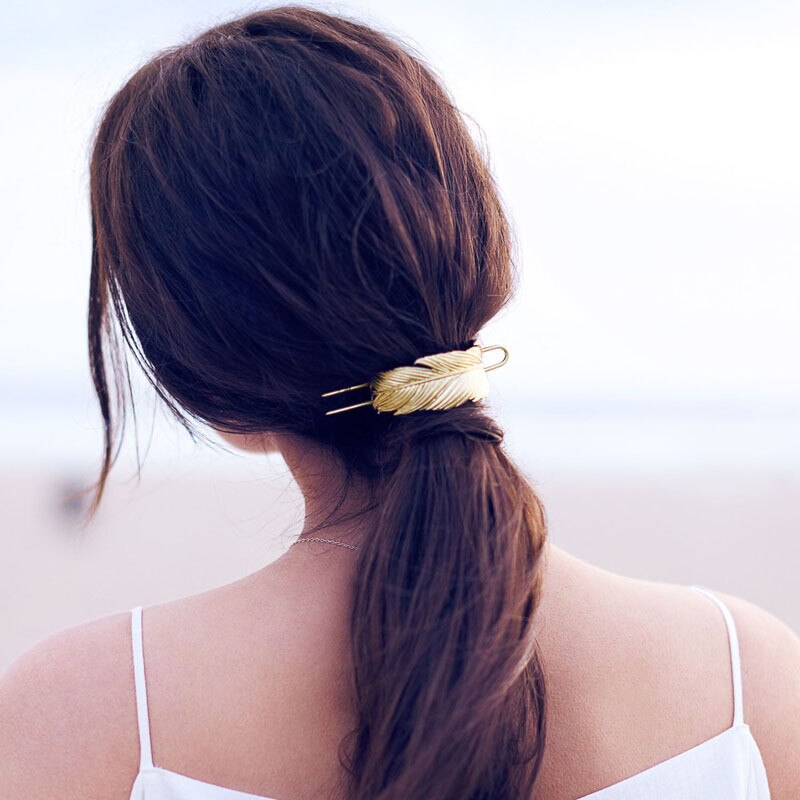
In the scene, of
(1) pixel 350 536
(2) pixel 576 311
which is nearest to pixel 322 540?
(1) pixel 350 536

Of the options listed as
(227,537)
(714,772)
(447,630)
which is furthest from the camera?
(227,537)

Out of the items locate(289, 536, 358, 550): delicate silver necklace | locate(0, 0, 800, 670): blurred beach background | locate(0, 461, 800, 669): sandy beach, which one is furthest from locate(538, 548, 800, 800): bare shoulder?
locate(0, 0, 800, 670): blurred beach background

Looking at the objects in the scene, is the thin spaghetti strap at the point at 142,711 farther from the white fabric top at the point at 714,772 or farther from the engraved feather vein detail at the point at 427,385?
the engraved feather vein detail at the point at 427,385

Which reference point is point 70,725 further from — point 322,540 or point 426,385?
point 426,385

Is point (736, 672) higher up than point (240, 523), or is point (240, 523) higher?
point (736, 672)

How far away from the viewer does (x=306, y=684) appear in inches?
28.0

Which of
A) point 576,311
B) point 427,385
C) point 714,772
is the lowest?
point 576,311

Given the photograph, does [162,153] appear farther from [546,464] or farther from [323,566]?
[546,464]

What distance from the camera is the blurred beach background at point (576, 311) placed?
9.75ft

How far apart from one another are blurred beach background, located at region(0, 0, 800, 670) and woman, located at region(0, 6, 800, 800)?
2.21 metres

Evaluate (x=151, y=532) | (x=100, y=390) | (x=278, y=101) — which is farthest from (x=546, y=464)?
(x=278, y=101)

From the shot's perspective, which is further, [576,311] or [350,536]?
[576,311]

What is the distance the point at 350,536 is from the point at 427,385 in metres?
0.16

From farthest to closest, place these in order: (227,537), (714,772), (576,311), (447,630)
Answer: (576,311)
(227,537)
(714,772)
(447,630)
